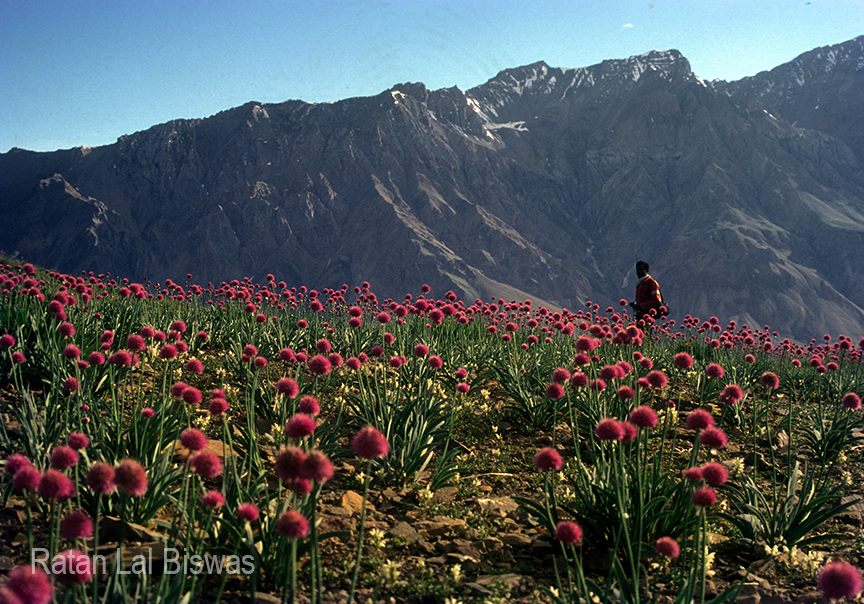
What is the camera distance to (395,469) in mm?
5477

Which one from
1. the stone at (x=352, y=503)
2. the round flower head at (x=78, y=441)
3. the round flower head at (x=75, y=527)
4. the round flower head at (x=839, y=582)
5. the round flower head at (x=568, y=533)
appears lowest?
the stone at (x=352, y=503)

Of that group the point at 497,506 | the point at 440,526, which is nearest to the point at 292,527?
the point at 440,526

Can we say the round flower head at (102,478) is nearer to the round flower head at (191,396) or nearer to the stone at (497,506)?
the round flower head at (191,396)

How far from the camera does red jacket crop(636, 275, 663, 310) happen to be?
13.3 m

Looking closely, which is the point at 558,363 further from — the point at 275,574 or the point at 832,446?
the point at 275,574

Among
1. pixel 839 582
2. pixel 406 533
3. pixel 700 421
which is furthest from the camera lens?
pixel 406 533

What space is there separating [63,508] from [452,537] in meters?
2.50

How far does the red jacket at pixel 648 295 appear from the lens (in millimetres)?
13281

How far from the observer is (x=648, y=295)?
531 inches

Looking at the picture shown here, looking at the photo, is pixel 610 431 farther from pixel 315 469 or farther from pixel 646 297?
pixel 646 297

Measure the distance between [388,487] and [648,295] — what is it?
9.47m

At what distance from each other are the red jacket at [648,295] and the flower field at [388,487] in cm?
478

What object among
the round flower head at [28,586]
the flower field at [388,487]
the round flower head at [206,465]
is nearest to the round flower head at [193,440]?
the flower field at [388,487]

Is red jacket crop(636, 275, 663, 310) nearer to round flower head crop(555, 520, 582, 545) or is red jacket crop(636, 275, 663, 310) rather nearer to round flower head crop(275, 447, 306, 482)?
round flower head crop(555, 520, 582, 545)
